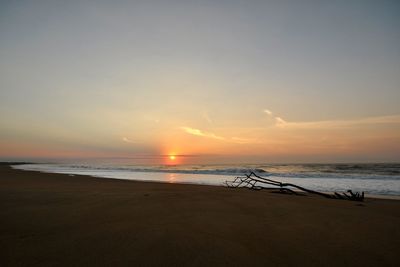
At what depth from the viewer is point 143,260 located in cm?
303

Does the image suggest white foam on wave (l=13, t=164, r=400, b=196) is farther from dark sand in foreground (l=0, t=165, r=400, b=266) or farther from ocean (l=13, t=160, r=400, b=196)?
dark sand in foreground (l=0, t=165, r=400, b=266)

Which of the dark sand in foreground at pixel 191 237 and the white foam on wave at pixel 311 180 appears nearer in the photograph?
the dark sand in foreground at pixel 191 237

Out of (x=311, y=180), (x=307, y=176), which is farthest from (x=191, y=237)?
(x=307, y=176)

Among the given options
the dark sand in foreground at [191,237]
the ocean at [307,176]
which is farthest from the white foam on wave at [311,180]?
the dark sand in foreground at [191,237]

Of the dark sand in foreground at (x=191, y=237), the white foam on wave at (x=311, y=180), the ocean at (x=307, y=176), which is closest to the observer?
the dark sand in foreground at (x=191, y=237)

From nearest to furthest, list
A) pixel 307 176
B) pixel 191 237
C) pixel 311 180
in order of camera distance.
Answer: pixel 191 237 → pixel 311 180 → pixel 307 176

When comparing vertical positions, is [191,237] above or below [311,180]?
above

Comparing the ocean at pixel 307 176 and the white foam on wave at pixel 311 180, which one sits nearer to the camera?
the white foam on wave at pixel 311 180

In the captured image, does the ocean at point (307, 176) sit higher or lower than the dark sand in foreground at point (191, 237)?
lower

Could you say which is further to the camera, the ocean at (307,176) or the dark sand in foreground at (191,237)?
the ocean at (307,176)

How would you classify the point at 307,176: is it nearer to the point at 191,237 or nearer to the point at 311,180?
the point at 311,180

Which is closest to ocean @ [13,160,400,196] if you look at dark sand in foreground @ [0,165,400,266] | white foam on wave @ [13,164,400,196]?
white foam on wave @ [13,164,400,196]

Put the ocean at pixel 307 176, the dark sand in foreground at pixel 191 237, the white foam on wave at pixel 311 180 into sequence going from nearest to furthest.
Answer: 1. the dark sand in foreground at pixel 191 237
2. the white foam on wave at pixel 311 180
3. the ocean at pixel 307 176

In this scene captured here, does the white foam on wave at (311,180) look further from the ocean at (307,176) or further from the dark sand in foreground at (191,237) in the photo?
the dark sand in foreground at (191,237)
